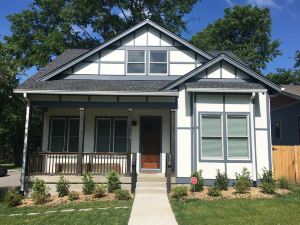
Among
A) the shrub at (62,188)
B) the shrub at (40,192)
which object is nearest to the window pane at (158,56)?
the shrub at (62,188)

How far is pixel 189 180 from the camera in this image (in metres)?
14.2

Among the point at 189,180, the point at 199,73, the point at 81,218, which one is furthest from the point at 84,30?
the point at 81,218

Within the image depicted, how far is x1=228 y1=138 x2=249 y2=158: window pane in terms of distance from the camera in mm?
14484

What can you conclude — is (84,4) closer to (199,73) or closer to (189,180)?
(199,73)

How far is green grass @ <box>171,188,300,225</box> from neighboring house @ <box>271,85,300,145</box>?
35.3ft

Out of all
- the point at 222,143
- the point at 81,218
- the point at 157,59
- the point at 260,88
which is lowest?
the point at 81,218

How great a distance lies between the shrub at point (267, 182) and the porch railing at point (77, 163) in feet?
17.4

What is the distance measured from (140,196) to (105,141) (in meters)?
4.88

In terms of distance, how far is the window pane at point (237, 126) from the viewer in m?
14.6

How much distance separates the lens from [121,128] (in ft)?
55.8

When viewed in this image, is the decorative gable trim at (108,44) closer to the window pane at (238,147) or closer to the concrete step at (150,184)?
the window pane at (238,147)

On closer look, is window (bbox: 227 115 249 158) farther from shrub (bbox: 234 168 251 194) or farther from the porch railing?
the porch railing

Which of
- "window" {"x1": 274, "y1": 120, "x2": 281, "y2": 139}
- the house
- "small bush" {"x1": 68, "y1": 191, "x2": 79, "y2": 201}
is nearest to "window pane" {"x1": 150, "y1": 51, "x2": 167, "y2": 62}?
the house

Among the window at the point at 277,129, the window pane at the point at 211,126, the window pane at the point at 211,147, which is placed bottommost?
the window pane at the point at 211,147
